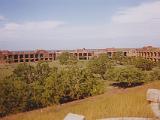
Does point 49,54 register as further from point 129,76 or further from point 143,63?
point 129,76

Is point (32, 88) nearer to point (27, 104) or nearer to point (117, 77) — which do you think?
point (27, 104)

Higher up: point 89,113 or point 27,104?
point 89,113

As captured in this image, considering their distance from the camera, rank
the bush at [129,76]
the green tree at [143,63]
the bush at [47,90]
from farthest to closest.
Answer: the green tree at [143,63]
the bush at [129,76]
the bush at [47,90]

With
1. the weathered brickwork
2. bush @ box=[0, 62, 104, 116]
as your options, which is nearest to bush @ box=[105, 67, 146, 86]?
bush @ box=[0, 62, 104, 116]

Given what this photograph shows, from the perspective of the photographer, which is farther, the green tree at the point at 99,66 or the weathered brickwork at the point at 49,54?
the weathered brickwork at the point at 49,54

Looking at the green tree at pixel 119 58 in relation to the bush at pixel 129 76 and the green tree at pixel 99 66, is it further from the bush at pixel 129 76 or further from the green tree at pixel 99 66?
A: the bush at pixel 129 76

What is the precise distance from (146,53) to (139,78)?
44507mm

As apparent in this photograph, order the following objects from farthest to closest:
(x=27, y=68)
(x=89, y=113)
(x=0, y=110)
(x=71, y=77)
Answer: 1. (x=27, y=68)
2. (x=71, y=77)
3. (x=0, y=110)
4. (x=89, y=113)

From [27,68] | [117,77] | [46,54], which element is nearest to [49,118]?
[117,77]

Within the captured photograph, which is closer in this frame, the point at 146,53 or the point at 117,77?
the point at 117,77

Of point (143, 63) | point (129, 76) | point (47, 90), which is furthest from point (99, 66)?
point (47, 90)

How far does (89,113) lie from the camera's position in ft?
28.3

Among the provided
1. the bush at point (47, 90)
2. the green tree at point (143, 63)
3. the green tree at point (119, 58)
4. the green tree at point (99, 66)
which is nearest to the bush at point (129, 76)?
the green tree at point (99, 66)

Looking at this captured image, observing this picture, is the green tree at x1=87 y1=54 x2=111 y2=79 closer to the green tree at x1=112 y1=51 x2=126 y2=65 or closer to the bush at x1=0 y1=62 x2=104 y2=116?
the bush at x1=0 y1=62 x2=104 y2=116
